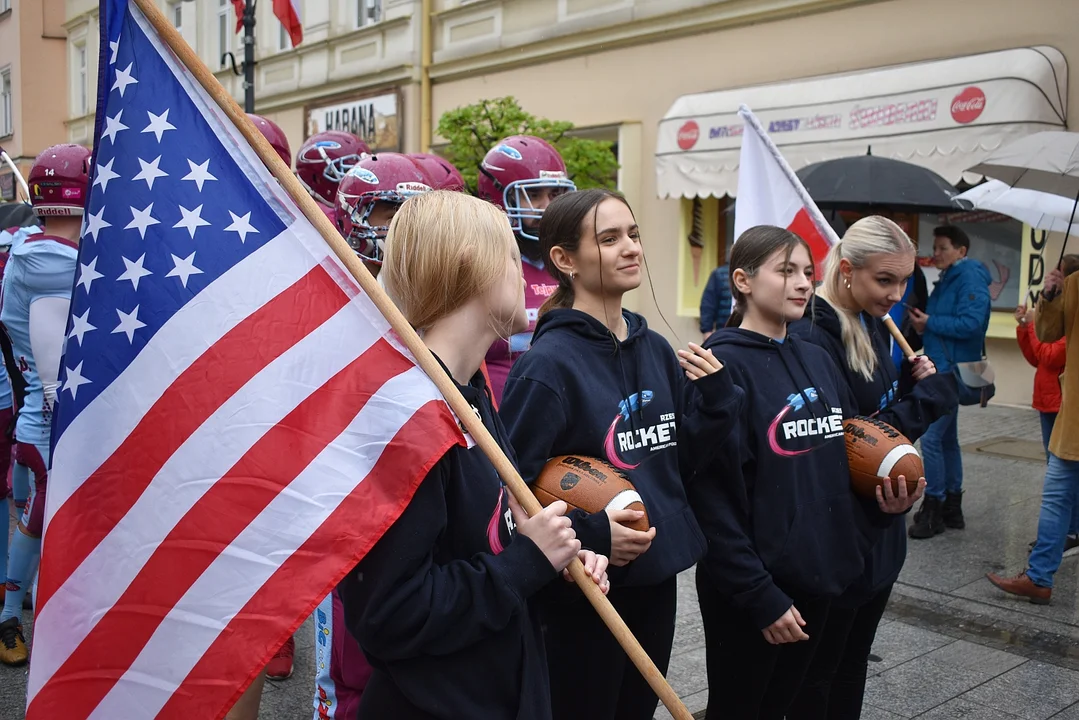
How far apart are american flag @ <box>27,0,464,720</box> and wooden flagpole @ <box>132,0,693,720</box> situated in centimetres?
4

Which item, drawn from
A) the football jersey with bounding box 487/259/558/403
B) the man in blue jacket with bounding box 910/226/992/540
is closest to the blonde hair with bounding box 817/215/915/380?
the football jersey with bounding box 487/259/558/403

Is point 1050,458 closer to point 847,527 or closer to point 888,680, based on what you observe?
point 888,680

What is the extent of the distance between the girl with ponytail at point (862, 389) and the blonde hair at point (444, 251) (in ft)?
5.31

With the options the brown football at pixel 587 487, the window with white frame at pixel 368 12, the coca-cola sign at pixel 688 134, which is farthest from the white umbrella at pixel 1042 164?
the window with white frame at pixel 368 12

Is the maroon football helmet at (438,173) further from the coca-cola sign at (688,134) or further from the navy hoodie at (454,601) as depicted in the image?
the coca-cola sign at (688,134)

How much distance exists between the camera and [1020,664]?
459 centimetres

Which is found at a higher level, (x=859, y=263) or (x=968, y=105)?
(x=968, y=105)

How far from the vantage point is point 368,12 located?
19.7 metres

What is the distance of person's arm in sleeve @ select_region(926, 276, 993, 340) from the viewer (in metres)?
6.88

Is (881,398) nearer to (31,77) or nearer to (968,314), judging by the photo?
(968,314)

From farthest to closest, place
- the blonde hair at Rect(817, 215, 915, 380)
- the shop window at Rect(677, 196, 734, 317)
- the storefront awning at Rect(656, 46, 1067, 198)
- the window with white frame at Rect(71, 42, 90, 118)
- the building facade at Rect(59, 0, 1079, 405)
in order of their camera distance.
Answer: the window with white frame at Rect(71, 42, 90, 118) < the shop window at Rect(677, 196, 734, 317) < the building facade at Rect(59, 0, 1079, 405) < the storefront awning at Rect(656, 46, 1067, 198) < the blonde hair at Rect(817, 215, 915, 380)

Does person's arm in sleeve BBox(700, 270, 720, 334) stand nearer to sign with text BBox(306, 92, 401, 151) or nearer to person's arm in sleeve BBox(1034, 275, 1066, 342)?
person's arm in sleeve BBox(1034, 275, 1066, 342)

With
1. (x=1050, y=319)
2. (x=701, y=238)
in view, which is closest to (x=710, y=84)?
(x=701, y=238)

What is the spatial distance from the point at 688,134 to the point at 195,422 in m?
12.4
